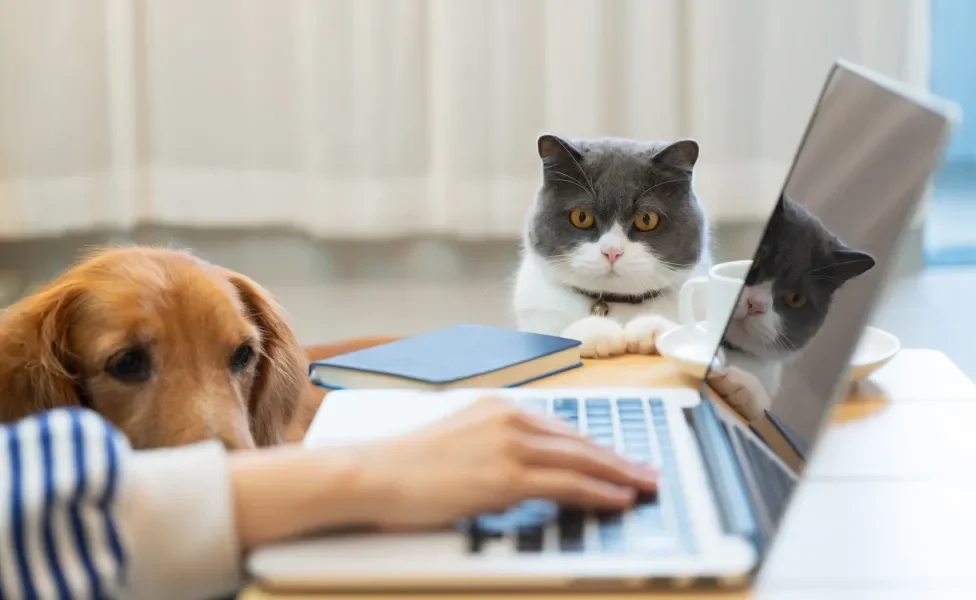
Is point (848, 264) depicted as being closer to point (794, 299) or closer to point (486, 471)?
point (794, 299)

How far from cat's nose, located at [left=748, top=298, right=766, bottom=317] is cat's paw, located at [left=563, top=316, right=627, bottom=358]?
0.99ft

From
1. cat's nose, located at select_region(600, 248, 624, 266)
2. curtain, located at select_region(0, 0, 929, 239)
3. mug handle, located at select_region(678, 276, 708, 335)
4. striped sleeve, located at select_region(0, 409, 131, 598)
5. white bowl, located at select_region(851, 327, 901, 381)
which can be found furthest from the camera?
curtain, located at select_region(0, 0, 929, 239)

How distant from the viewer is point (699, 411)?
86 cm

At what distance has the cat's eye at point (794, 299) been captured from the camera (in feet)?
2.52

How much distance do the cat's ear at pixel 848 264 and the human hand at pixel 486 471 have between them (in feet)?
0.61

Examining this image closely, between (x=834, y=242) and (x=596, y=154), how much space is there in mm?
806

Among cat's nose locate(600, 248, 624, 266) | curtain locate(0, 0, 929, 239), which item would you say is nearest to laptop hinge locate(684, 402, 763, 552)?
cat's nose locate(600, 248, 624, 266)

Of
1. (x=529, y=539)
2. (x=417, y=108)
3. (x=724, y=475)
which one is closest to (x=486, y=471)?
(x=529, y=539)

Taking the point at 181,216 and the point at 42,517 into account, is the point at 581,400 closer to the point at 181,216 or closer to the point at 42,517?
the point at 42,517

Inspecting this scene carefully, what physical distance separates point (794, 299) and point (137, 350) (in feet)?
2.11

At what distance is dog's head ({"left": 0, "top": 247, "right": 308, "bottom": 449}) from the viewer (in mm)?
1031

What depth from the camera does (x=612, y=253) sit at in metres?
1.46

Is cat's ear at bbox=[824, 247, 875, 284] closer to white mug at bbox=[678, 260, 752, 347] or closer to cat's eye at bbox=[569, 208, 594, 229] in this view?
white mug at bbox=[678, 260, 752, 347]

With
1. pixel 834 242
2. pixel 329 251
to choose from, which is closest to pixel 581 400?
pixel 834 242
